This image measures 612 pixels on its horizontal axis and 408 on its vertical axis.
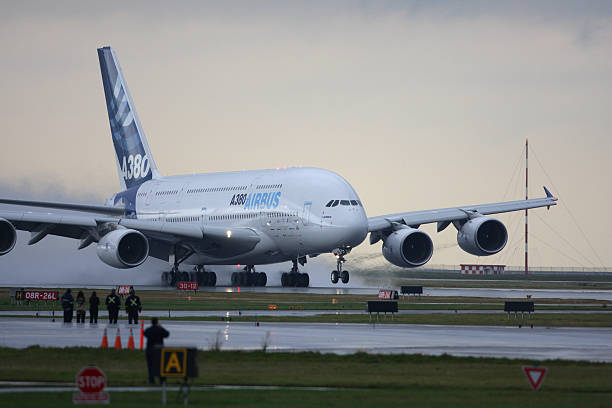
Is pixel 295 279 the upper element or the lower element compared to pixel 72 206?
lower

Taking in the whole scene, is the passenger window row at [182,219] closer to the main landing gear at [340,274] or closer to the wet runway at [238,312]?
the main landing gear at [340,274]

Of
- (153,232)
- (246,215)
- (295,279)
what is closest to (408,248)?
(295,279)

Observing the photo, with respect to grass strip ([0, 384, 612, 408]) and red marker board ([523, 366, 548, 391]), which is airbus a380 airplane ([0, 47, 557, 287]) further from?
red marker board ([523, 366, 548, 391])

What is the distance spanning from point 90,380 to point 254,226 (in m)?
47.8

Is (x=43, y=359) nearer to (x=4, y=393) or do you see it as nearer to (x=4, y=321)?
(x=4, y=393)

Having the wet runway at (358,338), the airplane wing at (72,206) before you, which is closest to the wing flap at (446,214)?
the airplane wing at (72,206)

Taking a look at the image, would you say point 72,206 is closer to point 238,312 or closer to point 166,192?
point 166,192

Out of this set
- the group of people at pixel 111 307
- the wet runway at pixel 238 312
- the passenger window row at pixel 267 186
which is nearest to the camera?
the group of people at pixel 111 307

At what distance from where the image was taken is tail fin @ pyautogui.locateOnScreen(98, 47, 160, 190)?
269 feet

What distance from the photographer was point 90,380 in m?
18.2

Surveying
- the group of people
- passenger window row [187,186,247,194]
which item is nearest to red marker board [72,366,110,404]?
the group of people

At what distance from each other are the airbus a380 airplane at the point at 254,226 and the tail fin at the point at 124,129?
5436 millimetres

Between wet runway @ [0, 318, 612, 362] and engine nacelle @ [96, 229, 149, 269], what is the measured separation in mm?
20897

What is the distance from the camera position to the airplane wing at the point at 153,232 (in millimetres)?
61969
